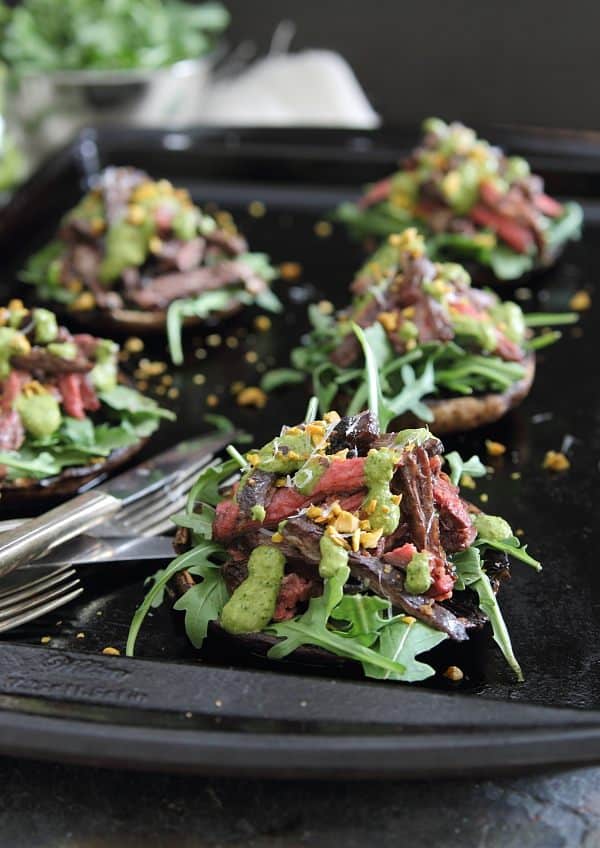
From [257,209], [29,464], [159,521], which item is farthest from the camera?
[257,209]

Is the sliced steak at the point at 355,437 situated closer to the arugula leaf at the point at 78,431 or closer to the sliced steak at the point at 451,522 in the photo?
the sliced steak at the point at 451,522

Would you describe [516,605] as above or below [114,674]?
below

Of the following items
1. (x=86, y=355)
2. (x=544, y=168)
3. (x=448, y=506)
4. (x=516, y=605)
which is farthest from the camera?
(x=544, y=168)

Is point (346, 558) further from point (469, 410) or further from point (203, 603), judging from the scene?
point (469, 410)

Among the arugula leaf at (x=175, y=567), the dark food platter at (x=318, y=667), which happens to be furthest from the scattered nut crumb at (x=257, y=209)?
the arugula leaf at (x=175, y=567)

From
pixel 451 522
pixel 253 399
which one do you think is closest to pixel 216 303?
pixel 253 399

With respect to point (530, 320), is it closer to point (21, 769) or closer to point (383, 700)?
point (383, 700)

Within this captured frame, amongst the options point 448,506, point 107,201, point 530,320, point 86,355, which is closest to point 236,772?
point 448,506
